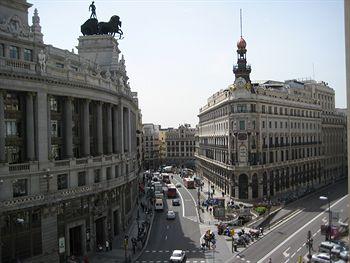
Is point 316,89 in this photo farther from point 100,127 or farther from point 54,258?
point 54,258

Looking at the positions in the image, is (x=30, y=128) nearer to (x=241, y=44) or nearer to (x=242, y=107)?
(x=242, y=107)

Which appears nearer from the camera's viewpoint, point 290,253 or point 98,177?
point 290,253

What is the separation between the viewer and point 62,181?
5525 cm

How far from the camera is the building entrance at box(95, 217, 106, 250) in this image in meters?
63.0

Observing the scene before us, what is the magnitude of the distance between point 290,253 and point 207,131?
77170 millimetres

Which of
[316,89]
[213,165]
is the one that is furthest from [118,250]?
[316,89]

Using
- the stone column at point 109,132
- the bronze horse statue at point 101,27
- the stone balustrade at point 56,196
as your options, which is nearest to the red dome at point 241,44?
the bronze horse statue at point 101,27

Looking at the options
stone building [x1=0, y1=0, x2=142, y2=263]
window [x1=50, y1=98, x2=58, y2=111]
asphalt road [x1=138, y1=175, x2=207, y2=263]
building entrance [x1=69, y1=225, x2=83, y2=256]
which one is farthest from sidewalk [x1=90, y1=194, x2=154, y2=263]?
window [x1=50, y1=98, x2=58, y2=111]

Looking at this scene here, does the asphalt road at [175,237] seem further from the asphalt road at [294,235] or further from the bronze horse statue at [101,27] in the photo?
the bronze horse statue at [101,27]

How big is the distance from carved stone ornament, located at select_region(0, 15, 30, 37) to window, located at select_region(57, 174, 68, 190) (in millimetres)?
17459

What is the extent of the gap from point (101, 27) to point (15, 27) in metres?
35.1

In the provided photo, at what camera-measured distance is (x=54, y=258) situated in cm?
5212

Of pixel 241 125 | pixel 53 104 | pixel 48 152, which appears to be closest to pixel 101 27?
pixel 53 104

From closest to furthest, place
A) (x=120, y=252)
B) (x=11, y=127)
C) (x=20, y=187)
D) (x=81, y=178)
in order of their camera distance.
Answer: (x=20, y=187) → (x=11, y=127) → (x=81, y=178) → (x=120, y=252)
